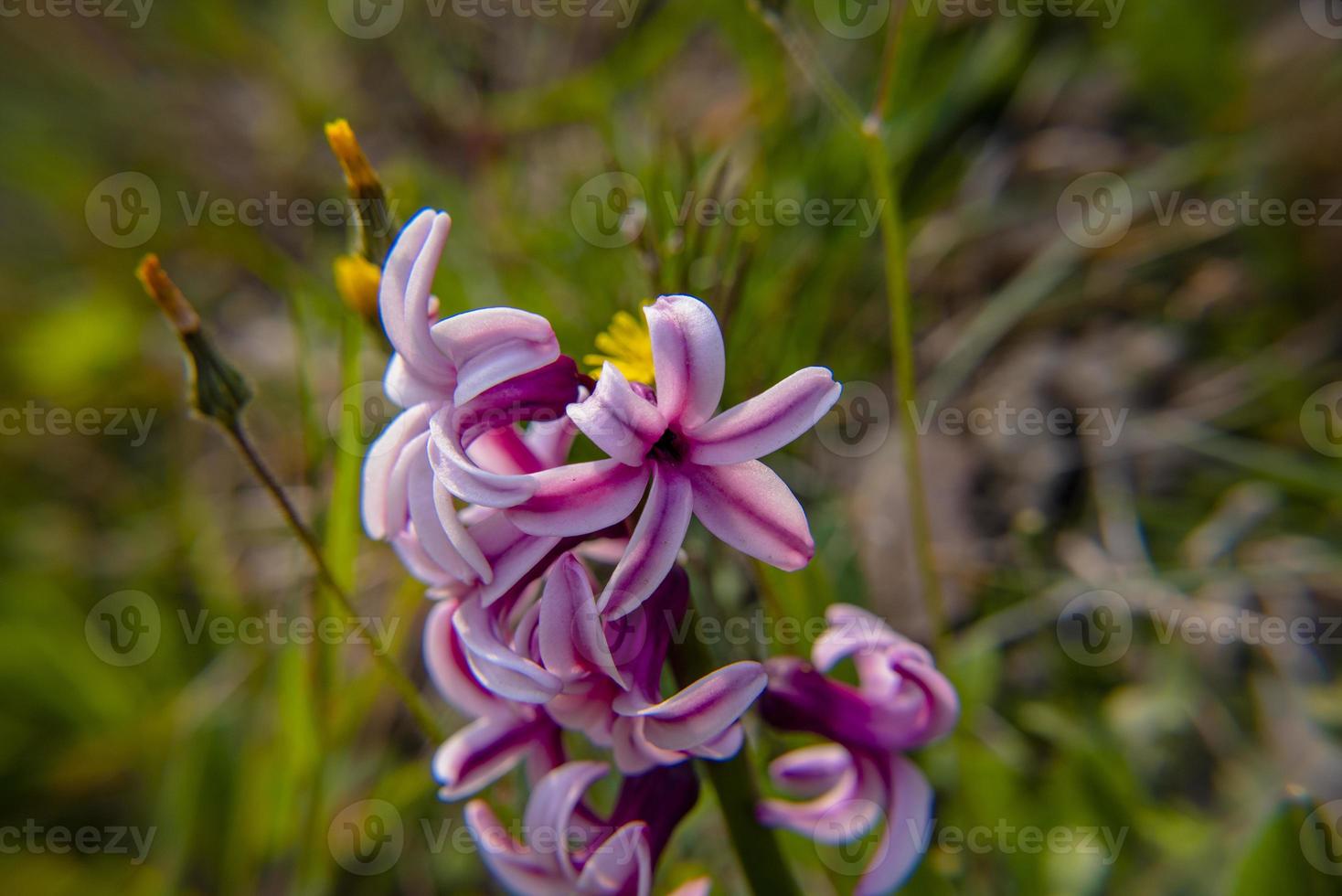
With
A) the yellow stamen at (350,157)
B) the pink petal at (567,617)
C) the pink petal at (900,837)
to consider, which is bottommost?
the pink petal at (900,837)

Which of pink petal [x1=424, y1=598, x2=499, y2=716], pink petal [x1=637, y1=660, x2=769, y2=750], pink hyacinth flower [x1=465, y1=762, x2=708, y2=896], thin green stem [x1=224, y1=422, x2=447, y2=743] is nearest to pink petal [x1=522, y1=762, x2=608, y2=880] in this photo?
pink hyacinth flower [x1=465, y1=762, x2=708, y2=896]

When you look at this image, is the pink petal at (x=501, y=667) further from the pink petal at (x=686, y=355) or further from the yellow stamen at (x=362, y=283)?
the yellow stamen at (x=362, y=283)

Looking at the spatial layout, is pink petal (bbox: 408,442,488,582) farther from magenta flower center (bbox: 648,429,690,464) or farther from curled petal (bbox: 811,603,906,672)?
curled petal (bbox: 811,603,906,672)

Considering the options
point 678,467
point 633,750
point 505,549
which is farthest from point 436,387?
point 633,750

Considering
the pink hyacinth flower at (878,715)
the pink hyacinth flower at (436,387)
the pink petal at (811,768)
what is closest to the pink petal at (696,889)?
the pink hyacinth flower at (878,715)

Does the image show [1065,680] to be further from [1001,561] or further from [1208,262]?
[1208,262]

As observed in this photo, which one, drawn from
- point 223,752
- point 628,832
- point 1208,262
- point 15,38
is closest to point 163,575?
point 223,752
